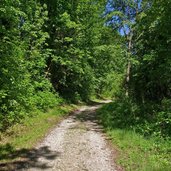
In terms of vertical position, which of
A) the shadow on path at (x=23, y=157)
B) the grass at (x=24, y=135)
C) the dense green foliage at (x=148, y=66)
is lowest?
the shadow on path at (x=23, y=157)

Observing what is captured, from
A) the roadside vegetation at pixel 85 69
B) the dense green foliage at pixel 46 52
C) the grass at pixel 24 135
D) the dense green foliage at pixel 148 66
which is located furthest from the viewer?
the dense green foliage at pixel 148 66

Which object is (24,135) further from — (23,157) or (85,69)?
(85,69)

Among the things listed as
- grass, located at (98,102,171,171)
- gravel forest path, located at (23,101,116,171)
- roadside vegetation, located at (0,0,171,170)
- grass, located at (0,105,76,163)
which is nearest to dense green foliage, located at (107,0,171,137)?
roadside vegetation, located at (0,0,171,170)

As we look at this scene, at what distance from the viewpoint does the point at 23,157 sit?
1024cm

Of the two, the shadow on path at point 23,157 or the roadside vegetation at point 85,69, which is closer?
the shadow on path at point 23,157

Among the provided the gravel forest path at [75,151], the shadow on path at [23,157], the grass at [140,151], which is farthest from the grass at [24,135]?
the grass at [140,151]

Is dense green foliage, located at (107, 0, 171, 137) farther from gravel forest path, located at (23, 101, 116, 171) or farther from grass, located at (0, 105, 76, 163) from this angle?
grass, located at (0, 105, 76, 163)

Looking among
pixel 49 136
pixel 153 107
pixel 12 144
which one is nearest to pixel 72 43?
pixel 153 107

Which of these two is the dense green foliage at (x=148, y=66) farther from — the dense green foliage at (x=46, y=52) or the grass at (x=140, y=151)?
the dense green foliage at (x=46, y=52)

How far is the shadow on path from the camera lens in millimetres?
9234

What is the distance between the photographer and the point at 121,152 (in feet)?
36.0

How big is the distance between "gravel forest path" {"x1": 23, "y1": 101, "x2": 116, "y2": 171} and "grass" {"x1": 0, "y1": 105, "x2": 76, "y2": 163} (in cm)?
49

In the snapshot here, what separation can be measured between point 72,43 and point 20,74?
15185 millimetres

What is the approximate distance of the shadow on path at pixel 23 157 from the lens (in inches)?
364
